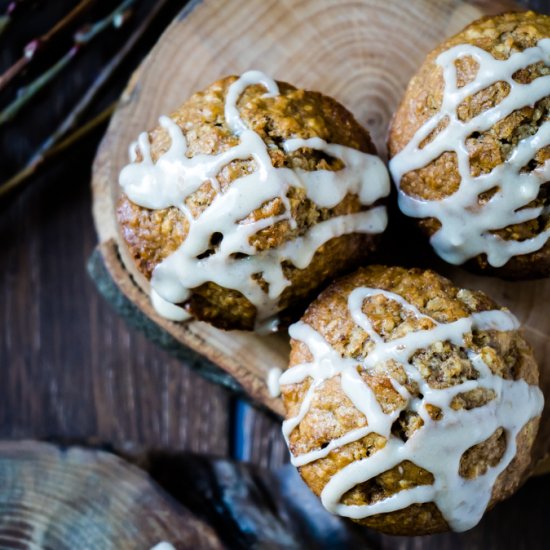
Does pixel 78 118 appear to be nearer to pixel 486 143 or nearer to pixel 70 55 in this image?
pixel 70 55

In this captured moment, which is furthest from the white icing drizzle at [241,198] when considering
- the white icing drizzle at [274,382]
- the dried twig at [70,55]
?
the dried twig at [70,55]

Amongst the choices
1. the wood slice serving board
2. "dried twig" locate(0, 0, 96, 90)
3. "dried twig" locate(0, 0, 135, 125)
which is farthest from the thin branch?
the wood slice serving board

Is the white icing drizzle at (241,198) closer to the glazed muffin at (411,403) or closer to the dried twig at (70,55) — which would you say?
the glazed muffin at (411,403)

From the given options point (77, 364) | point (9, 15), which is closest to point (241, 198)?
point (9, 15)

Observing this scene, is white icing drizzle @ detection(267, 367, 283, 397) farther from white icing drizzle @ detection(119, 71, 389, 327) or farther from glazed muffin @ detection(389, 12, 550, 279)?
glazed muffin @ detection(389, 12, 550, 279)

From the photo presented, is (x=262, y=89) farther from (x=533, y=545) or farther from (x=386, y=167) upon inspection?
(x=533, y=545)

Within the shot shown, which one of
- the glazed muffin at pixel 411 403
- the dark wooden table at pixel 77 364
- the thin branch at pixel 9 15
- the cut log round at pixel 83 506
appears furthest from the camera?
the dark wooden table at pixel 77 364
